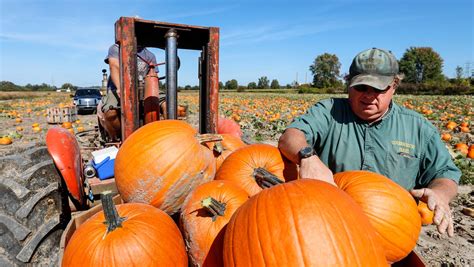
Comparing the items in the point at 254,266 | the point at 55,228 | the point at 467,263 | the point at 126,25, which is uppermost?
the point at 126,25

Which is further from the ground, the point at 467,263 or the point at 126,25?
the point at 126,25

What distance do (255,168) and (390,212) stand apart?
36.3 inches

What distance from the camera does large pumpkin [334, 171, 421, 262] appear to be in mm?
1781

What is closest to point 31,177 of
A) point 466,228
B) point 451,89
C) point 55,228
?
point 55,228

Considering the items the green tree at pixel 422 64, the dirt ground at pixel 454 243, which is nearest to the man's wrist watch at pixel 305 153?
the dirt ground at pixel 454 243

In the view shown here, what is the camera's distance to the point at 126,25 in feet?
9.51

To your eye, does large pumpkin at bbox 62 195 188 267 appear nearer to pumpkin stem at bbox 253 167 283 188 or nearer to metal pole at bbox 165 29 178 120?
pumpkin stem at bbox 253 167 283 188

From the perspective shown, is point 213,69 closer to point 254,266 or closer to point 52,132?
point 52,132

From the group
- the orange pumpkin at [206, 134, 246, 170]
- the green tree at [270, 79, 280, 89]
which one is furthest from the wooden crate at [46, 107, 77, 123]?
the green tree at [270, 79, 280, 89]

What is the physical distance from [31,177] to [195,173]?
123 centimetres

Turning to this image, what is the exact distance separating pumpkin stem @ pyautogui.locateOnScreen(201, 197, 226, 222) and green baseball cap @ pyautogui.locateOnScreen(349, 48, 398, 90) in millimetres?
1495

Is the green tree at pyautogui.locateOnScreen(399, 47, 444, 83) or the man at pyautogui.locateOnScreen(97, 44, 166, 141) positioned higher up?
the green tree at pyautogui.locateOnScreen(399, 47, 444, 83)

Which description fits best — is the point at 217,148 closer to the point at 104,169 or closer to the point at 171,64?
the point at 171,64

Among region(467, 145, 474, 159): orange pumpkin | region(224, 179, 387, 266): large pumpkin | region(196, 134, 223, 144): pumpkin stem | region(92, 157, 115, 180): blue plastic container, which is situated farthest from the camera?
region(467, 145, 474, 159): orange pumpkin
